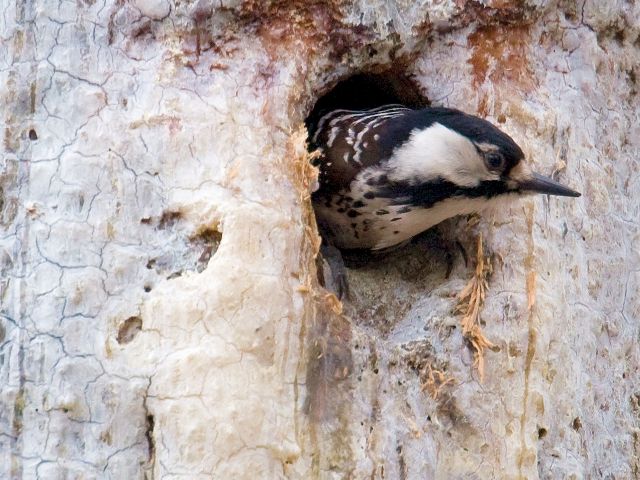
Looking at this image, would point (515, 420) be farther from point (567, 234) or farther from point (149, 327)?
point (149, 327)

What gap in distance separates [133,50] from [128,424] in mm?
979

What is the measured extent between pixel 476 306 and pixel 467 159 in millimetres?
416

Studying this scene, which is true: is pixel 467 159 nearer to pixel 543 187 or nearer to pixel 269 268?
pixel 543 187

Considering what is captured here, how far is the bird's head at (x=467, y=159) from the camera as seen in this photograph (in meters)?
2.97

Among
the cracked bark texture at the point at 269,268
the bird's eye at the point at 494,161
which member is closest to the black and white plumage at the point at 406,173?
the bird's eye at the point at 494,161

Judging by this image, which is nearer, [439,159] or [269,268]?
[269,268]

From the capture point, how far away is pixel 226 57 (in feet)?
9.52

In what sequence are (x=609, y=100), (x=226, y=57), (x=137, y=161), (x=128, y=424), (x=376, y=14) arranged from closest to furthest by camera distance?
1. (x=128, y=424)
2. (x=137, y=161)
3. (x=226, y=57)
4. (x=376, y=14)
5. (x=609, y=100)

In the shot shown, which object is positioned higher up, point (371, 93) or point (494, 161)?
point (371, 93)

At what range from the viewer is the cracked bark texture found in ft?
8.29

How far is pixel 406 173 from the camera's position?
10.3 feet

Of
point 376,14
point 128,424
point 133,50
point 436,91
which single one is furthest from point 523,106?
point 128,424

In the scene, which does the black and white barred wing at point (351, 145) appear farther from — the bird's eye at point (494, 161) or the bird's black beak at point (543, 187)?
the bird's black beak at point (543, 187)

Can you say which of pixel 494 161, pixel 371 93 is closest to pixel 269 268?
pixel 494 161
